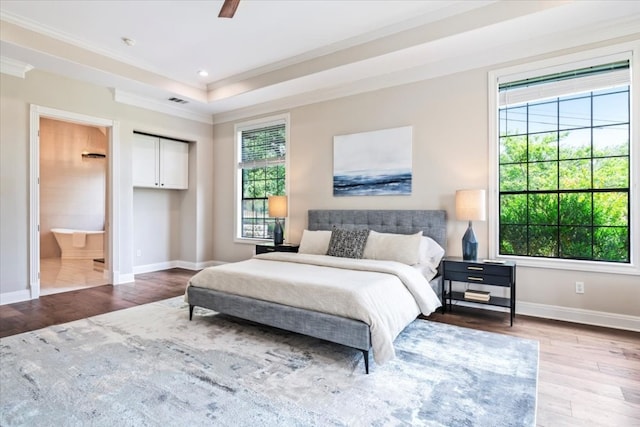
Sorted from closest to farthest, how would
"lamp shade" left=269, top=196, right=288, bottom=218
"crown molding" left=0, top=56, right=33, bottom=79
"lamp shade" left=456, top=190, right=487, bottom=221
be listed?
"lamp shade" left=456, top=190, right=487, bottom=221 → "crown molding" left=0, top=56, right=33, bottom=79 → "lamp shade" left=269, top=196, right=288, bottom=218

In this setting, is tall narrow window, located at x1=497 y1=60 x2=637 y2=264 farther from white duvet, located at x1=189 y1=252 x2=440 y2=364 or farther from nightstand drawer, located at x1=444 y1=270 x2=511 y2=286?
white duvet, located at x1=189 y1=252 x2=440 y2=364

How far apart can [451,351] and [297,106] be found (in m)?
4.25

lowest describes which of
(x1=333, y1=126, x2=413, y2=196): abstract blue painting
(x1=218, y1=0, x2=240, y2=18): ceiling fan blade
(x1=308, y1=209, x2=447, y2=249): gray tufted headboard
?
(x1=308, y1=209, x2=447, y2=249): gray tufted headboard

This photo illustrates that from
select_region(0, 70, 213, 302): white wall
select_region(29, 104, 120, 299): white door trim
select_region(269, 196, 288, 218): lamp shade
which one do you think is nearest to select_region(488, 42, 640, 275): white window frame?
select_region(269, 196, 288, 218): lamp shade

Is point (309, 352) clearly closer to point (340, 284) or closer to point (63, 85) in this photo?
point (340, 284)

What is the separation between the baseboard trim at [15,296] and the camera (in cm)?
421

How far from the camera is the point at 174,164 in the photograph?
21.2 feet

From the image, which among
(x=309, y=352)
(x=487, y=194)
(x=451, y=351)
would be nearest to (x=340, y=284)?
(x=309, y=352)

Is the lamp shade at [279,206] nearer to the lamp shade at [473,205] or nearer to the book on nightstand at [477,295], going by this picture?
the lamp shade at [473,205]

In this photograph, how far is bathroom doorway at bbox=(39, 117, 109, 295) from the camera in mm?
7871

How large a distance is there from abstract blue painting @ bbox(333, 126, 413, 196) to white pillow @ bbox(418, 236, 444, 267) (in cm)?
77

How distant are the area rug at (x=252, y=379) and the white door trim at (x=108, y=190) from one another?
1.73 m

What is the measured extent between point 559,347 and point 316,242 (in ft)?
9.26

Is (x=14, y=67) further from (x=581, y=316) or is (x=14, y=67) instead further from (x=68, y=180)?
(x=581, y=316)
